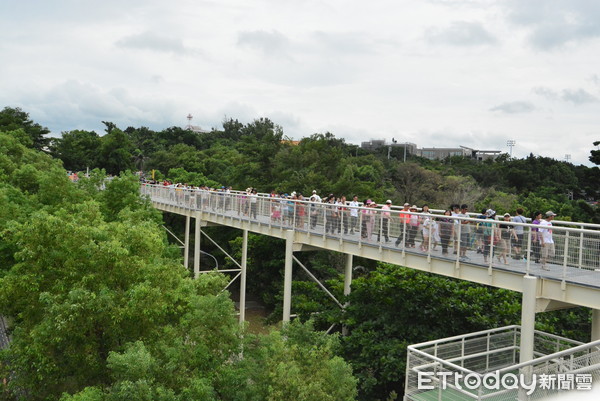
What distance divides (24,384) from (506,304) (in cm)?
1278

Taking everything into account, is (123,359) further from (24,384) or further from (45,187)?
(45,187)

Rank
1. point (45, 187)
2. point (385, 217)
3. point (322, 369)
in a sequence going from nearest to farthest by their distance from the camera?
point (322, 369) → point (385, 217) → point (45, 187)

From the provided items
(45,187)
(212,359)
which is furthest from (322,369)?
(45,187)

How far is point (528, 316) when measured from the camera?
984 centimetres

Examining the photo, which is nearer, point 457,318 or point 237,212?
point 457,318

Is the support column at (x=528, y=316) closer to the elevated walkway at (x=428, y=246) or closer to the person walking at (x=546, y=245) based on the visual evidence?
the elevated walkway at (x=428, y=246)

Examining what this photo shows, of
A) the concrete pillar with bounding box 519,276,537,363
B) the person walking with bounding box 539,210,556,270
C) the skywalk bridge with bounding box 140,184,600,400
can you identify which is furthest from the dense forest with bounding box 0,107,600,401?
the person walking with bounding box 539,210,556,270

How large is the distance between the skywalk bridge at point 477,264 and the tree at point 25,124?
49825mm

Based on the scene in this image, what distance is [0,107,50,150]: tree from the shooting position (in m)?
57.8

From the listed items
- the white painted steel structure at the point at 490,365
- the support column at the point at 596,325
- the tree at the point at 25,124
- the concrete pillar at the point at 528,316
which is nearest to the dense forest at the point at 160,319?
the white painted steel structure at the point at 490,365

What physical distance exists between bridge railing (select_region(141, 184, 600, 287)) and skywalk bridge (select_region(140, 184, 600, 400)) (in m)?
0.02

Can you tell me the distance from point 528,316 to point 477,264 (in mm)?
1541

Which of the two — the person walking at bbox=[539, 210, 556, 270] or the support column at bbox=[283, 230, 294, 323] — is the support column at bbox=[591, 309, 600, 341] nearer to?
the person walking at bbox=[539, 210, 556, 270]

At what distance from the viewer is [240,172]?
41.2 metres
